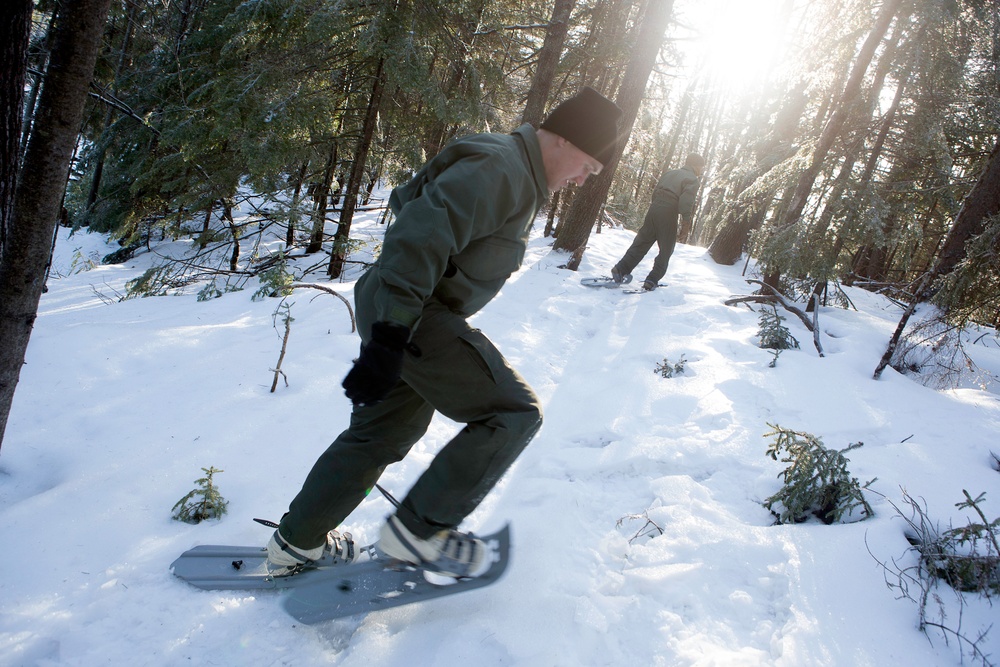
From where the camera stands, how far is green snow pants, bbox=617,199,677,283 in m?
7.82

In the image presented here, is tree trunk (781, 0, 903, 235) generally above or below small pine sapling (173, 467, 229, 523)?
above

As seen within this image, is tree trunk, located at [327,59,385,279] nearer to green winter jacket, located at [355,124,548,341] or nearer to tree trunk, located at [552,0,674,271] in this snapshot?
tree trunk, located at [552,0,674,271]

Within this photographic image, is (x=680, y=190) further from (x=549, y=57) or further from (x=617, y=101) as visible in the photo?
(x=549, y=57)

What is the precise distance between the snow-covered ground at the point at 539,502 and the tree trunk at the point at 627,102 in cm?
464

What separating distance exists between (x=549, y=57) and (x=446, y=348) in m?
8.83

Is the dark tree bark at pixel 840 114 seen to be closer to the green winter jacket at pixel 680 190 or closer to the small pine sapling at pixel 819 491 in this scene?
the green winter jacket at pixel 680 190

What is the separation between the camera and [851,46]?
8062 millimetres

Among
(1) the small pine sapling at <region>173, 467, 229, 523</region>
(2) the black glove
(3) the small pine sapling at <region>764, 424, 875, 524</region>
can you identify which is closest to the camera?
(2) the black glove

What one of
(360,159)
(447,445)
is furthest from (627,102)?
(447,445)

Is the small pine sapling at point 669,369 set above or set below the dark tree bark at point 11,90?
below

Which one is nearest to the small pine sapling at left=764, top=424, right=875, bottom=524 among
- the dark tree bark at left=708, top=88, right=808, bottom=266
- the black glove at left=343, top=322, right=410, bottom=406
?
the black glove at left=343, top=322, right=410, bottom=406

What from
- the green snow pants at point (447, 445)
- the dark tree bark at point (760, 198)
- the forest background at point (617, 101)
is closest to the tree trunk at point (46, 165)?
the green snow pants at point (447, 445)

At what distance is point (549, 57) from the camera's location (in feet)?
29.5

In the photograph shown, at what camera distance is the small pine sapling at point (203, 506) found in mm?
2322
